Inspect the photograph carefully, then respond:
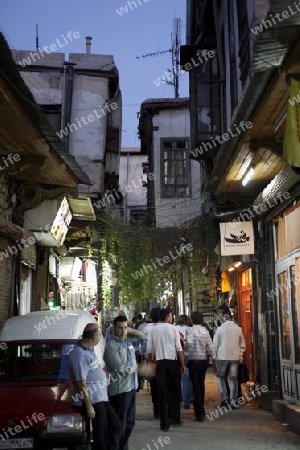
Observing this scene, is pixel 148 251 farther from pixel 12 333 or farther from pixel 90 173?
pixel 12 333

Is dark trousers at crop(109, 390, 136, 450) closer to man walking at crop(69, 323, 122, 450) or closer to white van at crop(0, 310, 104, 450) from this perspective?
man walking at crop(69, 323, 122, 450)

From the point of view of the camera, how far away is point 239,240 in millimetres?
13953

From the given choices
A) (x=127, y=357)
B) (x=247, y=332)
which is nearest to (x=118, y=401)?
(x=127, y=357)

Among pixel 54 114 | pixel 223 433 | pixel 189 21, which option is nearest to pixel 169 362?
pixel 223 433

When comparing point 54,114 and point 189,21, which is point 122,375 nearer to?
point 54,114

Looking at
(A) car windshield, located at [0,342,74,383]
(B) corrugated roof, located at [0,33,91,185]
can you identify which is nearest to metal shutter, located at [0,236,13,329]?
(B) corrugated roof, located at [0,33,91,185]

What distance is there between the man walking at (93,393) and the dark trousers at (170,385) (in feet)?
10.9

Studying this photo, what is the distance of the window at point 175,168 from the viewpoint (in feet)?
91.8

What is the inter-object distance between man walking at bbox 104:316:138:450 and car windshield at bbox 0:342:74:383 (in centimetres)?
71

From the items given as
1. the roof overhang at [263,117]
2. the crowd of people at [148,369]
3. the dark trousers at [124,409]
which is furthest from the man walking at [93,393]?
the roof overhang at [263,117]

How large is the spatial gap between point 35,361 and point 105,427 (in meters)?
1.97

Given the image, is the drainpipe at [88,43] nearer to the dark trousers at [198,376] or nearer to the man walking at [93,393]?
the dark trousers at [198,376]

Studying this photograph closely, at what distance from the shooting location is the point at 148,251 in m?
22.0

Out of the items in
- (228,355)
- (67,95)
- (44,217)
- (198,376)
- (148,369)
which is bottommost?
(198,376)
